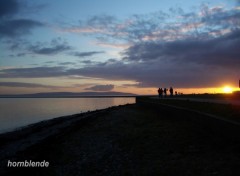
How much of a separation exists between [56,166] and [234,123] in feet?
24.9

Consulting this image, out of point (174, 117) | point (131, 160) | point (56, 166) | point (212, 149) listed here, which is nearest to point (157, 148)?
point (131, 160)

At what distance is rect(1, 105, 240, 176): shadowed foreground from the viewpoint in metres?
10.2

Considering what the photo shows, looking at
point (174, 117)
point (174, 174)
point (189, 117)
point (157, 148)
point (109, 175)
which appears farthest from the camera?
point (174, 117)

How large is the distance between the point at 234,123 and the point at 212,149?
133cm

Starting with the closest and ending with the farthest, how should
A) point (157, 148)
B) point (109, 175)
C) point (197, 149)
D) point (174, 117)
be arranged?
point (109, 175)
point (197, 149)
point (157, 148)
point (174, 117)

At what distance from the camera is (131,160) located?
12.2m

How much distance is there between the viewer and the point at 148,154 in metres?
12.6

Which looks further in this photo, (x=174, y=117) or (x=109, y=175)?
(x=174, y=117)

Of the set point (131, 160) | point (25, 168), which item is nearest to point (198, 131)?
point (131, 160)

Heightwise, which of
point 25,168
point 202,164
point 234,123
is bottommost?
point 25,168

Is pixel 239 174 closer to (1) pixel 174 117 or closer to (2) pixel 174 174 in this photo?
(2) pixel 174 174

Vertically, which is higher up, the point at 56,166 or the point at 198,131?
the point at 198,131

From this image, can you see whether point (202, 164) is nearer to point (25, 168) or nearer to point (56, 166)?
point (56, 166)

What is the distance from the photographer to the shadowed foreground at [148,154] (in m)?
10.2
